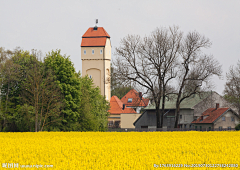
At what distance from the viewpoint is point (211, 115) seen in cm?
6806

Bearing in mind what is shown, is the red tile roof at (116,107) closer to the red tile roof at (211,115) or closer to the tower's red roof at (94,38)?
the tower's red roof at (94,38)

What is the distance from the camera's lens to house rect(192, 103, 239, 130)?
6612 centimetres

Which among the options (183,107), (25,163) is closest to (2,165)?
(25,163)

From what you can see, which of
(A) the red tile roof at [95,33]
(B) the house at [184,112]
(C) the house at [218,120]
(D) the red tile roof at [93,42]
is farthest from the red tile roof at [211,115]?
(A) the red tile roof at [95,33]

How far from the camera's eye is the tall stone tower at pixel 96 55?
93500 millimetres

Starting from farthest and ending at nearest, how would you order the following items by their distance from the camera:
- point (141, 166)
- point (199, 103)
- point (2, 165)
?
point (199, 103)
point (2, 165)
point (141, 166)

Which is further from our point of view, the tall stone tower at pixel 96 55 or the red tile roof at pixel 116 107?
the red tile roof at pixel 116 107

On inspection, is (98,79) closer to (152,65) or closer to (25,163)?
(152,65)

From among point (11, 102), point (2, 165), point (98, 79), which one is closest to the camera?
point (2, 165)

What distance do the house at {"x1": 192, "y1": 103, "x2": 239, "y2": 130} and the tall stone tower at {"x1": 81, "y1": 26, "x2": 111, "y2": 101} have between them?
3044 cm

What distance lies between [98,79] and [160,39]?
138ft

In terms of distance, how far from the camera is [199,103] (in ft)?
234

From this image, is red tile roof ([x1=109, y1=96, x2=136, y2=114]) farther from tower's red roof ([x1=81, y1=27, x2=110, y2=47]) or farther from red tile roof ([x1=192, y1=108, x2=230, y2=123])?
red tile roof ([x1=192, y1=108, x2=230, y2=123])

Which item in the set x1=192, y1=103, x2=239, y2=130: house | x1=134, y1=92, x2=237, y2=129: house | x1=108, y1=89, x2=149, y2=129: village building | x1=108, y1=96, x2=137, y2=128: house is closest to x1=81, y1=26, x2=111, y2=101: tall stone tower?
x1=108, y1=96, x2=137, y2=128: house
